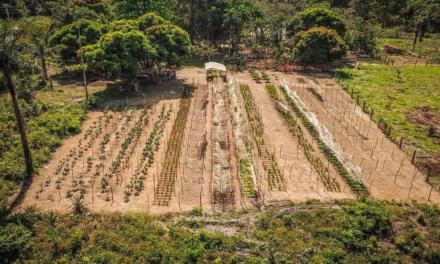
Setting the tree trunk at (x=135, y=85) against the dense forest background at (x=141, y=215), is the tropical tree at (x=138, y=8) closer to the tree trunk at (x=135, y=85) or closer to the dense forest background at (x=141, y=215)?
the dense forest background at (x=141, y=215)

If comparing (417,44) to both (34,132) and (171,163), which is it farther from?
(34,132)

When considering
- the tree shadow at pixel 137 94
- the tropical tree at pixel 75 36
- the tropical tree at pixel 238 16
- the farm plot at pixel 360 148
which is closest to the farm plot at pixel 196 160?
the tree shadow at pixel 137 94

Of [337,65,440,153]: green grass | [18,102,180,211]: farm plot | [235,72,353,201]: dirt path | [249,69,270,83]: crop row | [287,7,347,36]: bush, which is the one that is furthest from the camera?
[287,7,347,36]: bush

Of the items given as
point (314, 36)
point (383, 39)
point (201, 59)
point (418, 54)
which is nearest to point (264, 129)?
point (314, 36)

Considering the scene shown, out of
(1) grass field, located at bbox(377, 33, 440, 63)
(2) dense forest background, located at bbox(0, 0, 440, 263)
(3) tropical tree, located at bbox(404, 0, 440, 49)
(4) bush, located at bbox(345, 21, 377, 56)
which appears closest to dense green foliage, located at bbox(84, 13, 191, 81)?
(2) dense forest background, located at bbox(0, 0, 440, 263)

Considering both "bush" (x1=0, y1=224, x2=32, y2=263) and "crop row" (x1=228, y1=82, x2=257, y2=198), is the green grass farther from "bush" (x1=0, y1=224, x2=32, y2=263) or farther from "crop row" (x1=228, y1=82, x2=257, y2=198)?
"bush" (x1=0, y1=224, x2=32, y2=263)

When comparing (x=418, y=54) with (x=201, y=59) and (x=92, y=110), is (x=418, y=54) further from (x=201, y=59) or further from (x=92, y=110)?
(x=92, y=110)
